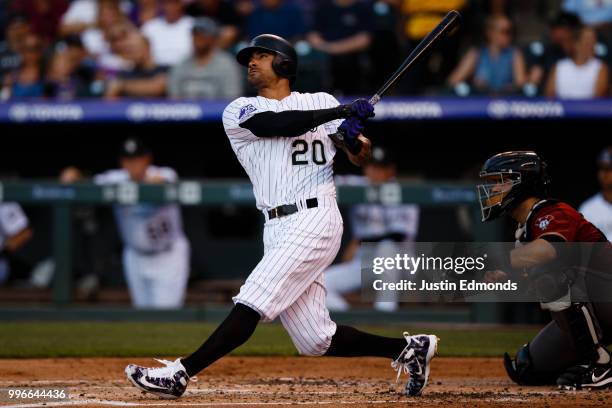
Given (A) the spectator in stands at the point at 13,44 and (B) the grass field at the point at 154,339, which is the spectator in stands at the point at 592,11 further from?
(A) the spectator in stands at the point at 13,44

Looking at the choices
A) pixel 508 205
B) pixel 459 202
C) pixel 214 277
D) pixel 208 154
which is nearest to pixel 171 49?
pixel 208 154

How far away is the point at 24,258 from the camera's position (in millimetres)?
9383

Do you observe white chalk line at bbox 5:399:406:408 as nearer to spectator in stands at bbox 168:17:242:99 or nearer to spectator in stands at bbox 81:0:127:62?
spectator in stands at bbox 168:17:242:99

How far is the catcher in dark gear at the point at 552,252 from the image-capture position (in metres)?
4.70

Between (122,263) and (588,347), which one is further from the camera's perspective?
(122,263)

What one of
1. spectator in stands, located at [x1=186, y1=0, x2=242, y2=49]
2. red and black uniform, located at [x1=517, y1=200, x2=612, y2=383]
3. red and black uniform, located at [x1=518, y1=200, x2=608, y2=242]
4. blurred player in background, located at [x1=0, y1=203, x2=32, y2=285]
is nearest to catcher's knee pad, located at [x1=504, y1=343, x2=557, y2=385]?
red and black uniform, located at [x1=517, y1=200, x2=612, y2=383]

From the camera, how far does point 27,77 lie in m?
10.9

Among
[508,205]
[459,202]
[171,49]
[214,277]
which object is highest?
[171,49]

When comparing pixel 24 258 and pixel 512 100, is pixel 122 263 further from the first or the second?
pixel 512 100

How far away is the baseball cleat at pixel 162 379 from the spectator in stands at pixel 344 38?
18.9 feet

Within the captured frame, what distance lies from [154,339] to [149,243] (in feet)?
5.85

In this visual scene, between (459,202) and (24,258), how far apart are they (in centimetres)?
378

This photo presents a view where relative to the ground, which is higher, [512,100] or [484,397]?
[512,100]

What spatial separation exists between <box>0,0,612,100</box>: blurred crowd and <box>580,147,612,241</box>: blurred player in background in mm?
1777
